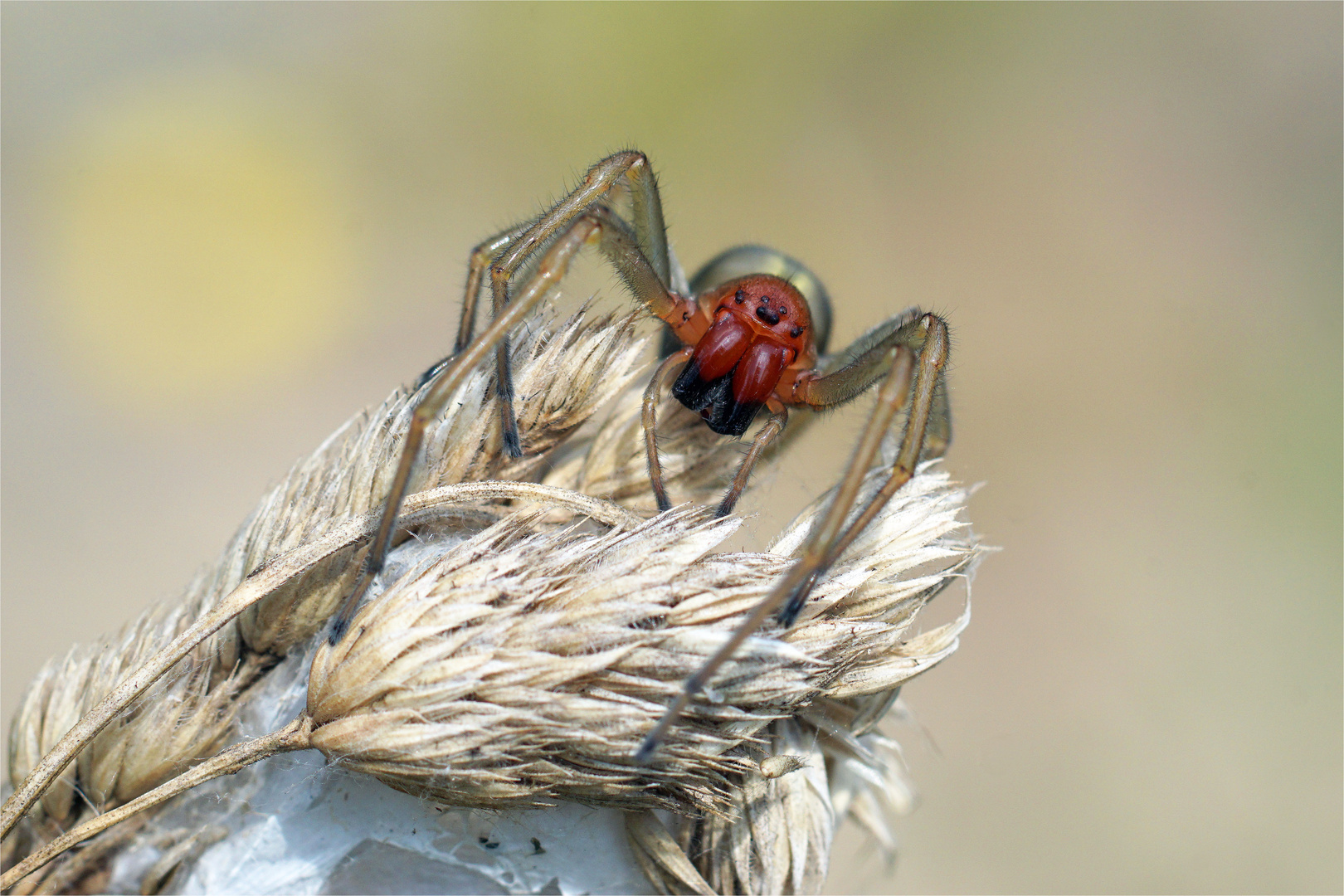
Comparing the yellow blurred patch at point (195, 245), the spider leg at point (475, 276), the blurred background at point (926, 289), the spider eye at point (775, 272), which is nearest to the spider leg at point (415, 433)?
the spider leg at point (475, 276)

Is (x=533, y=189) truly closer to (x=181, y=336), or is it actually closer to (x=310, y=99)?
(x=310, y=99)

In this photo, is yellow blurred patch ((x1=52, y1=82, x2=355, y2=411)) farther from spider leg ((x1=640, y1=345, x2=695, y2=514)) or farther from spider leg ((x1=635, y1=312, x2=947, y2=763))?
spider leg ((x1=635, y1=312, x2=947, y2=763))

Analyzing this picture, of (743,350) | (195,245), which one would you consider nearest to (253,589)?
(743,350)

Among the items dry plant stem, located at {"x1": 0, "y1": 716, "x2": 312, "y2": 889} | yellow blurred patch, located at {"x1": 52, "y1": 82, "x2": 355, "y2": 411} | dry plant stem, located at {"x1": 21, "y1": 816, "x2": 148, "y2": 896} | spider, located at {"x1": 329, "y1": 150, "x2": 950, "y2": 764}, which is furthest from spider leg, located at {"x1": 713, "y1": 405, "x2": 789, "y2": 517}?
yellow blurred patch, located at {"x1": 52, "y1": 82, "x2": 355, "y2": 411}

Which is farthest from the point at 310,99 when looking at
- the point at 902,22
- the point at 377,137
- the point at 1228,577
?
the point at 1228,577

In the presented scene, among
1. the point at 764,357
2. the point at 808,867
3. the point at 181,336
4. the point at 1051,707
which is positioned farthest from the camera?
the point at 181,336
